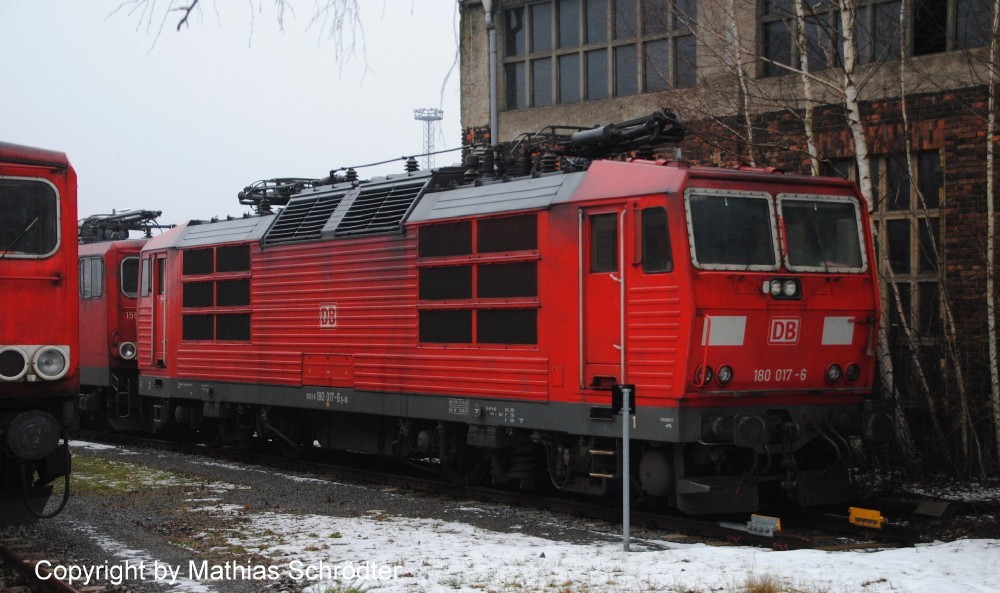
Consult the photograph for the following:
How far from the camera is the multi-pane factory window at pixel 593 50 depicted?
17.9 m

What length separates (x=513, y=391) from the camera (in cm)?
1241

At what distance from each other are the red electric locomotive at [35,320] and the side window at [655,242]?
16.0 ft

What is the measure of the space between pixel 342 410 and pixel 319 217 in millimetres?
2487

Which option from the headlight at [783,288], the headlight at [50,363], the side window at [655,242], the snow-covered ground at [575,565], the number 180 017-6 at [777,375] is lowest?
the snow-covered ground at [575,565]

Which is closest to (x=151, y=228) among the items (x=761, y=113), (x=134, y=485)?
(x=134, y=485)

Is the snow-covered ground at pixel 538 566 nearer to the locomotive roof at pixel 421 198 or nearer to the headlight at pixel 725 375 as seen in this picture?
the headlight at pixel 725 375

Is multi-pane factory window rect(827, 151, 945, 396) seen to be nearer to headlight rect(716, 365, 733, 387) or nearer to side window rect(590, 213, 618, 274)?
headlight rect(716, 365, 733, 387)

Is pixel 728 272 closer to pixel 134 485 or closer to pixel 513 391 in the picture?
pixel 513 391

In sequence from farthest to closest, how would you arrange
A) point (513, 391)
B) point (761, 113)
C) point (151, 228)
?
point (151, 228)
point (761, 113)
point (513, 391)

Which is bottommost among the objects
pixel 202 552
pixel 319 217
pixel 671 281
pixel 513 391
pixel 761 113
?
pixel 202 552

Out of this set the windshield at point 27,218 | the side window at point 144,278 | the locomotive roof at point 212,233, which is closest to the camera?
the windshield at point 27,218

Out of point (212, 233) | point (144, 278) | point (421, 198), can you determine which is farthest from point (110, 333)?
point (421, 198)

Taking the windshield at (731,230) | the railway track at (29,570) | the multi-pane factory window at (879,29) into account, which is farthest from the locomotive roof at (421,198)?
the railway track at (29,570)

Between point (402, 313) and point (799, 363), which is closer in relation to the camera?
point (799, 363)
